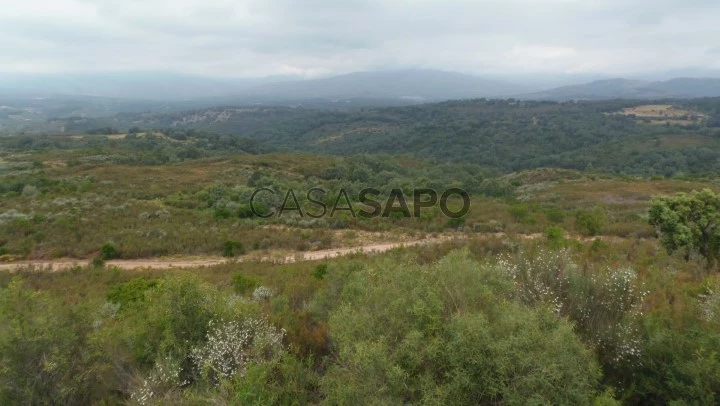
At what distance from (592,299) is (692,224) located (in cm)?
800

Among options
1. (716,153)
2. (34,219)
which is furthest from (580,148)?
(34,219)

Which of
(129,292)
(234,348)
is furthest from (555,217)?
(234,348)

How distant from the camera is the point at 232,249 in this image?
658 inches

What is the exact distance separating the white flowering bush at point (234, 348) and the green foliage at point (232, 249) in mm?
11409

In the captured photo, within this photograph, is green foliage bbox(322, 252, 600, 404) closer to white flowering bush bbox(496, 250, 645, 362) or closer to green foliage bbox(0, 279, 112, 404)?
white flowering bush bbox(496, 250, 645, 362)

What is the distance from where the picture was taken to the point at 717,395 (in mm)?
4277

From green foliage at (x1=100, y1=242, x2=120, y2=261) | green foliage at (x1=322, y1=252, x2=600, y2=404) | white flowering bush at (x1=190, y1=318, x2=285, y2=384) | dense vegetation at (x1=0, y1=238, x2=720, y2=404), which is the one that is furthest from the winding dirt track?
green foliage at (x1=322, y1=252, x2=600, y2=404)

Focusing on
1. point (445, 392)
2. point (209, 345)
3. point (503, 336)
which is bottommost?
point (209, 345)

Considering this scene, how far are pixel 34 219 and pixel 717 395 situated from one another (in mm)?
24925

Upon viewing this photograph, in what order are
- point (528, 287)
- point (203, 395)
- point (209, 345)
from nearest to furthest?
point (203, 395) < point (209, 345) < point (528, 287)

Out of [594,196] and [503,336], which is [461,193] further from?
[503,336]

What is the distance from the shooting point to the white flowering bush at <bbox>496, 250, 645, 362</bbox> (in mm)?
5281

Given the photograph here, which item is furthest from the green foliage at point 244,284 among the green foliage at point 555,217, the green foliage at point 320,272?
the green foliage at point 555,217

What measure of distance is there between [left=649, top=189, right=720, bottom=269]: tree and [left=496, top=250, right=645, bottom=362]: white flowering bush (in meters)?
6.47
